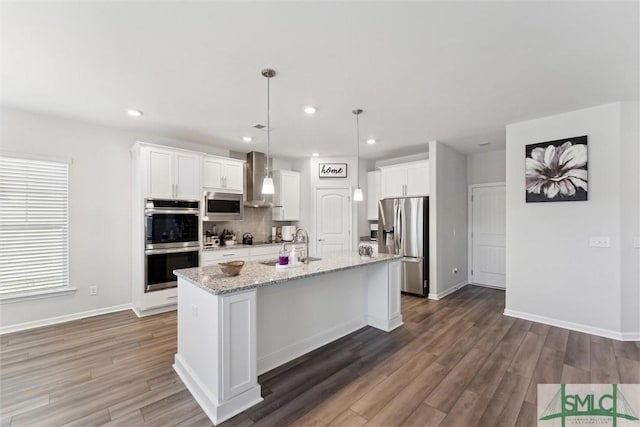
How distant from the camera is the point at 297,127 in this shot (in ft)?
13.2

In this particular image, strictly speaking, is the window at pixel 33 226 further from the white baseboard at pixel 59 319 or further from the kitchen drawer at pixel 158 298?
the kitchen drawer at pixel 158 298

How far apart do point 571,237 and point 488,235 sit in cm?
206

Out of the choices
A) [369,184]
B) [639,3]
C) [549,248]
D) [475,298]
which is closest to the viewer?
[639,3]

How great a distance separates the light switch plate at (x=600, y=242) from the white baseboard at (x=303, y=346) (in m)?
2.88

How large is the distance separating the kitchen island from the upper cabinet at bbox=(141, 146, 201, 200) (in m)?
1.90

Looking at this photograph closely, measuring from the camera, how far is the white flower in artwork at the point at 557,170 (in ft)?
11.0

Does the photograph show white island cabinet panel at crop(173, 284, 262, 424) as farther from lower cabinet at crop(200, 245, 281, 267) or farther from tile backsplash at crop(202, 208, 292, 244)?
tile backsplash at crop(202, 208, 292, 244)

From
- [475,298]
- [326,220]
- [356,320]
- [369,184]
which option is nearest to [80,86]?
[356,320]

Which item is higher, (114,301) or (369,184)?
(369,184)

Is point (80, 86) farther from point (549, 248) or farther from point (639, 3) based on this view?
point (549, 248)

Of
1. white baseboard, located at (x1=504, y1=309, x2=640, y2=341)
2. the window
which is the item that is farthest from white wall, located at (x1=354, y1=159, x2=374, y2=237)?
the window

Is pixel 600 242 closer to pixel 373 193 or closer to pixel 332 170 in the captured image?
pixel 373 193

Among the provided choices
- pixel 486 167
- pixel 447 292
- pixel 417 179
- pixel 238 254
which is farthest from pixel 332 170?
pixel 447 292

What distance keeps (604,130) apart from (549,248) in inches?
58.7
